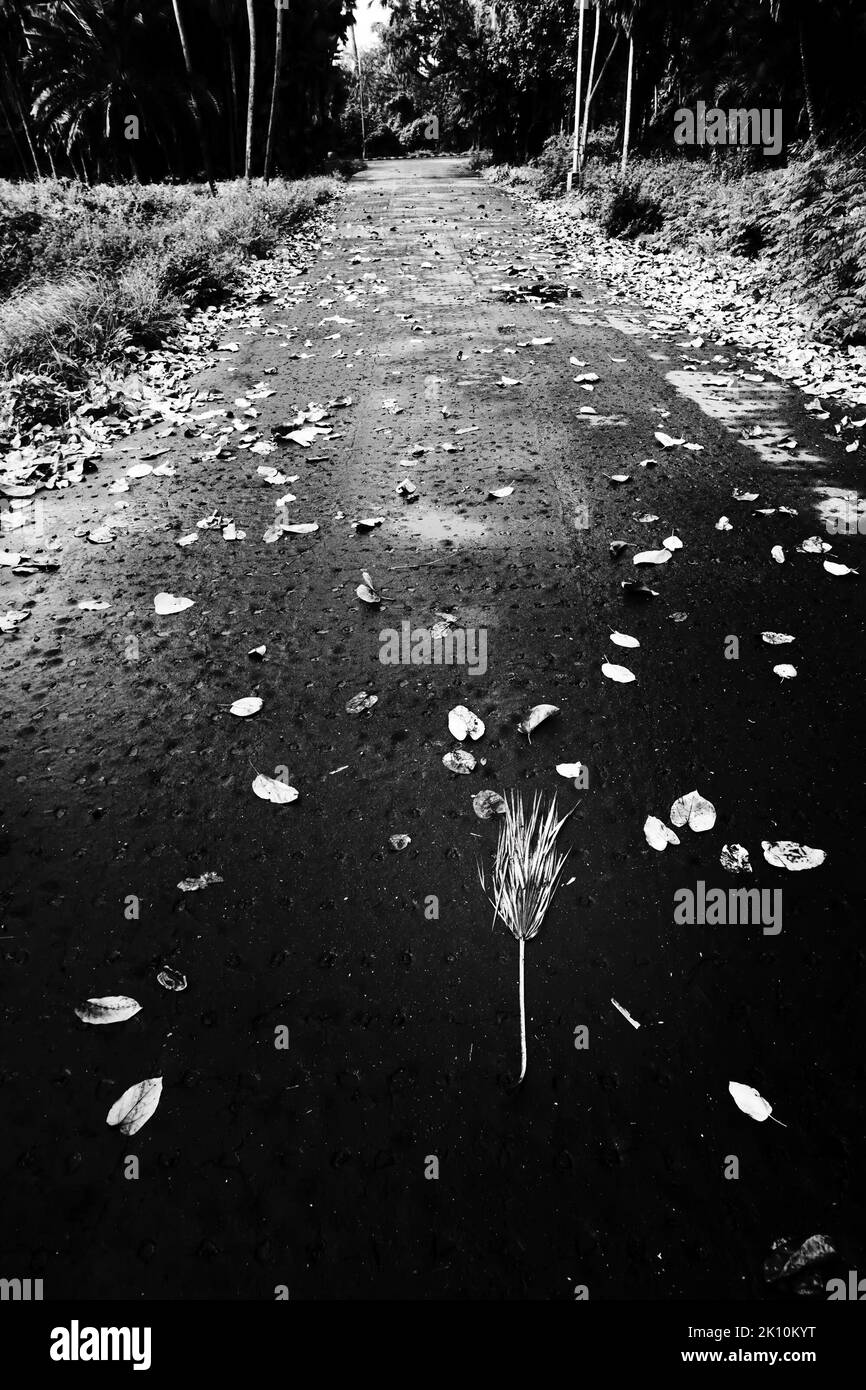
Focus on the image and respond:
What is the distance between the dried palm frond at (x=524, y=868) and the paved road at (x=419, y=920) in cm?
4

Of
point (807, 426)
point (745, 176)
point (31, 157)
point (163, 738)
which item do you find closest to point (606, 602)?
point (163, 738)

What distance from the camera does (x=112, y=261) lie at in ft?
26.3

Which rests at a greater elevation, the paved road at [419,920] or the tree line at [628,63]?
the tree line at [628,63]

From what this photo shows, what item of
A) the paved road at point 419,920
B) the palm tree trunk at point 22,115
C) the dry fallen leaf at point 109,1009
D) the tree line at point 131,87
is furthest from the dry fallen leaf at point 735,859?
the palm tree trunk at point 22,115

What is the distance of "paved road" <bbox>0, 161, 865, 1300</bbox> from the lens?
120 centimetres

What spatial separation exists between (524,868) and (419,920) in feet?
0.99

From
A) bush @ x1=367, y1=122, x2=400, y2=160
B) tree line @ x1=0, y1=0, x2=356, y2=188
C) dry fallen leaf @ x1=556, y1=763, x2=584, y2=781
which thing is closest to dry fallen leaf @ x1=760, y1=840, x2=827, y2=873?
dry fallen leaf @ x1=556, y1=763, x2=584, y2=781

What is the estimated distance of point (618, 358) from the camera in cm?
544

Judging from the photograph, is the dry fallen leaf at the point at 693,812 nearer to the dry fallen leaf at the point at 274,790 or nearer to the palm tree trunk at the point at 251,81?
the dry fallen leaf at the point at 274,790

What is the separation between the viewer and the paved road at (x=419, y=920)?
1.20m

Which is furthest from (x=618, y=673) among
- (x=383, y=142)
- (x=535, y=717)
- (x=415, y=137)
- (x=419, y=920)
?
(x=415, y=137)

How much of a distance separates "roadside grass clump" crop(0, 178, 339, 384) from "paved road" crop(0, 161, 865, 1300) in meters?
2.99

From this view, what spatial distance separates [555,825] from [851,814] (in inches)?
31.8

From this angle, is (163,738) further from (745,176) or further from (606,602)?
(745,176)
